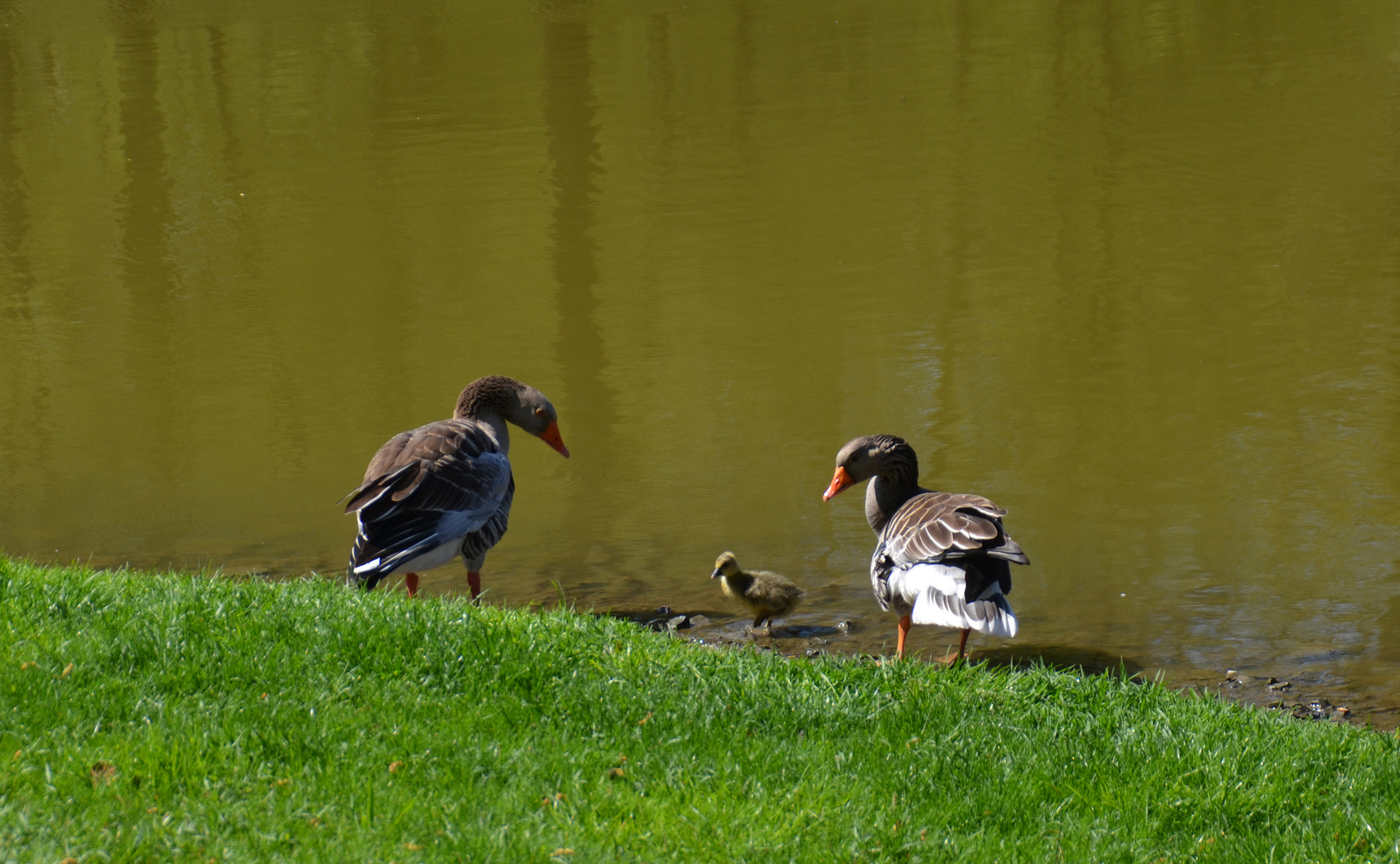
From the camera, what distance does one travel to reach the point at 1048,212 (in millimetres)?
14812

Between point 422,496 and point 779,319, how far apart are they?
584 centimetres

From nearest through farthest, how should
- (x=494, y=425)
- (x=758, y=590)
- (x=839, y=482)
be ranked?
(x=758, y=590) < (x=839, y=482) < (x=494, y=425)

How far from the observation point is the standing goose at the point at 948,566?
639cm

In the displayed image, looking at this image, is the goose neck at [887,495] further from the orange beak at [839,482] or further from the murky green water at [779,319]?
the murky green water at [779,319]

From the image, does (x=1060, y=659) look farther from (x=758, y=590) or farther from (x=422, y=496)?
(x=422, y=496)

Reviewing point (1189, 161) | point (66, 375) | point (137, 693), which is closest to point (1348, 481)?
point (137, 693)

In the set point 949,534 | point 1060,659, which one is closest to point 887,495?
point 949,534

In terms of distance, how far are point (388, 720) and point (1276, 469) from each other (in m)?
6.48

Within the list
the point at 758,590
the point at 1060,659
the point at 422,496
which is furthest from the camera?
the point at 758,590

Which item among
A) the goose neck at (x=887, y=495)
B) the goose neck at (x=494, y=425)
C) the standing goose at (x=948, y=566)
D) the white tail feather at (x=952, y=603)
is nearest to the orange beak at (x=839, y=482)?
the goose neck at (x=887, y=495)

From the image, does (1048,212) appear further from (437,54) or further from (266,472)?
(437,54)

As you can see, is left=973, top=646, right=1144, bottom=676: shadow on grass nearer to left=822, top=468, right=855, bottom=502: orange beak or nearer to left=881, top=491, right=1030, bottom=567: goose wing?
left=881, top=491, right=1030, bottom=567: goose wing

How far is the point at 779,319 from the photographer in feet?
40.4

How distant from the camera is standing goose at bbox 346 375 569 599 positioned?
6.94 m
